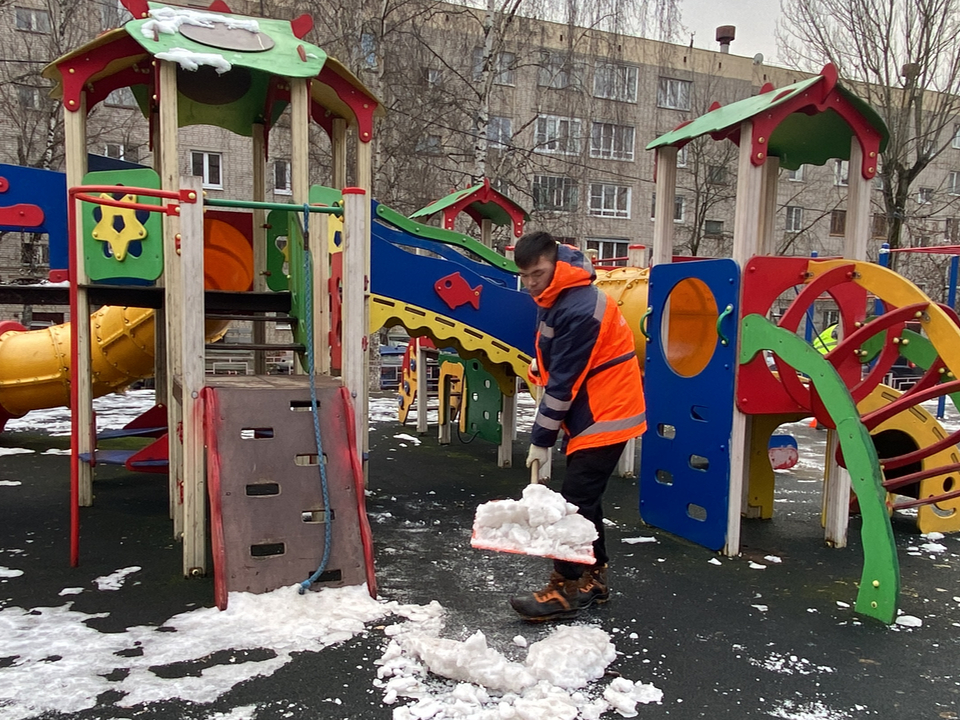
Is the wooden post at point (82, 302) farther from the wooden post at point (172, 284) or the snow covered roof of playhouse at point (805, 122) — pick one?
the snow covered roof of playhouse at point (805, 122)

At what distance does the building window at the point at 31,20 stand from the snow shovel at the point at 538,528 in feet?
63.1

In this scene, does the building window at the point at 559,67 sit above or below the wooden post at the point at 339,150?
above

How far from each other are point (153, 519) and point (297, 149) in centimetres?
281

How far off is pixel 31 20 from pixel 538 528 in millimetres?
21302

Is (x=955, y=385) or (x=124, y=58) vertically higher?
(x=124, y=58)

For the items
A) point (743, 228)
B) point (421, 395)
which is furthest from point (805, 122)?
point (421, 395)

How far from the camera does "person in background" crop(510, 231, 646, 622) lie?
135 inches

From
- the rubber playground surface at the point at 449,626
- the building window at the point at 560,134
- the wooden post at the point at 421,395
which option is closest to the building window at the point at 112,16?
the building window at the point at 560,134

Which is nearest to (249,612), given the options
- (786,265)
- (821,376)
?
(821,376)

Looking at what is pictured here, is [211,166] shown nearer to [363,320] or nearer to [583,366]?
[363,320]

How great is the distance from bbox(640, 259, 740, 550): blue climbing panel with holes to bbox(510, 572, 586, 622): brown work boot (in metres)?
1.46

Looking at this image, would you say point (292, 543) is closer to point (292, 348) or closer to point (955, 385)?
point (292, 348)

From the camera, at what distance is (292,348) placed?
16.9ft

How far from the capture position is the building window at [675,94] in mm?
25969
